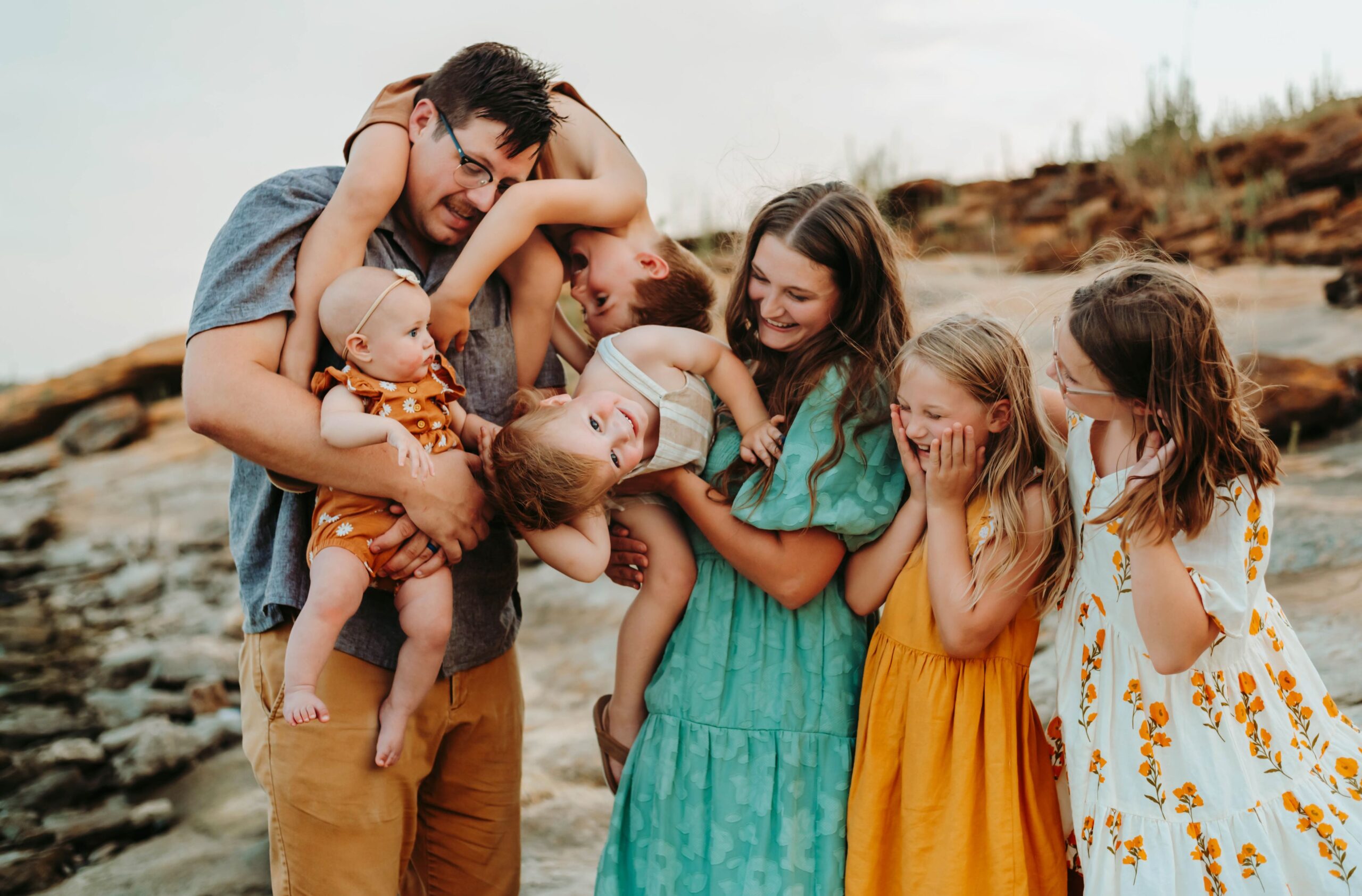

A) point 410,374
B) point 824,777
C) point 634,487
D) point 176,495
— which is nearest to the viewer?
point 410,374

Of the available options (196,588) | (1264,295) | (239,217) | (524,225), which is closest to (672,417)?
(524,225)

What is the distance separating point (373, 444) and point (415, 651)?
0.43 meters

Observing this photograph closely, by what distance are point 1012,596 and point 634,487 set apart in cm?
85

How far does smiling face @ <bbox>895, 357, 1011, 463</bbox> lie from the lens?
2.08 metres

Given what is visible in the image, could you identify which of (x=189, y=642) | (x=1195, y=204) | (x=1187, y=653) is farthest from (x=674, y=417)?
(x=1195, y=204)

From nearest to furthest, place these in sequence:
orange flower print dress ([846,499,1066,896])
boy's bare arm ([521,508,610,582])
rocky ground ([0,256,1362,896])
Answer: orange flower print dress ([846,499,1066,896]) → boy's bare arm ([521,508,610,582]) → rocky ground ([0,256,1362,896])

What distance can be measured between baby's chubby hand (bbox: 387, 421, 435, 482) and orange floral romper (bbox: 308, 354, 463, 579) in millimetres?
111

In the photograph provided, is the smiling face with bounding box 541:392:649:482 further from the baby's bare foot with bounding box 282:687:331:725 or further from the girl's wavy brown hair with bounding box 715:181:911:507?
the baby's bare foot with bounding box 282:687:331:725

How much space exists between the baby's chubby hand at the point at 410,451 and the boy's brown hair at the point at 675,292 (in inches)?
31.9

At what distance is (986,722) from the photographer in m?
2.06

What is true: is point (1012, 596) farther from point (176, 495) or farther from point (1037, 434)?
point (176, 495)

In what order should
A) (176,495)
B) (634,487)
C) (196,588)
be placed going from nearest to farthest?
1. (634,487)
2. (196,588)
3. (176,495)

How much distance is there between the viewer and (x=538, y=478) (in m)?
2.05

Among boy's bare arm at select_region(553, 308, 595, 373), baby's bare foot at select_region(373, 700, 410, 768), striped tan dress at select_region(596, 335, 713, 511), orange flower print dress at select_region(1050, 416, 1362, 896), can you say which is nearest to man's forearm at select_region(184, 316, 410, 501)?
baby's bare foot at select_region(373, 700, 410, 768)
